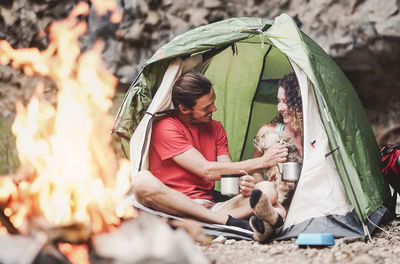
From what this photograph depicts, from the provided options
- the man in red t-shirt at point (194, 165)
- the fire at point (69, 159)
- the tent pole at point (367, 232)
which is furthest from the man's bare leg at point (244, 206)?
the fire at point (69, 159)

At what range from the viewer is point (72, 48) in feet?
14.1

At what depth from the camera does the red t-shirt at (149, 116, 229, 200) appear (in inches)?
138

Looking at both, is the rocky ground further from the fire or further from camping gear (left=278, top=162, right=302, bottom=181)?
the fire

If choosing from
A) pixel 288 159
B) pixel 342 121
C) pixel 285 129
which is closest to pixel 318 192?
pixel 288 159

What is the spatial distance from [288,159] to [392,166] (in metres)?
1.01

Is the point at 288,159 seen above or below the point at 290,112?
below

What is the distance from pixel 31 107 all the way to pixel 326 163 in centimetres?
215

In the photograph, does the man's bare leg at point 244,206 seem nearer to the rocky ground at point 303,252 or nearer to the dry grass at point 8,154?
the rocky ground at point 303,252

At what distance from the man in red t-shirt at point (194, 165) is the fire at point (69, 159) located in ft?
0.84

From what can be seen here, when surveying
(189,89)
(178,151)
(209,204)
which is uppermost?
(189,89)

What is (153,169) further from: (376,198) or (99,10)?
(99,10)

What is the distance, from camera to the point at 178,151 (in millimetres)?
3457

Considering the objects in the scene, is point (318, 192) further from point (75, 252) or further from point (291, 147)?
point (75, 252)

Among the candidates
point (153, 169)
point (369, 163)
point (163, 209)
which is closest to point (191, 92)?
point (153, 169)
